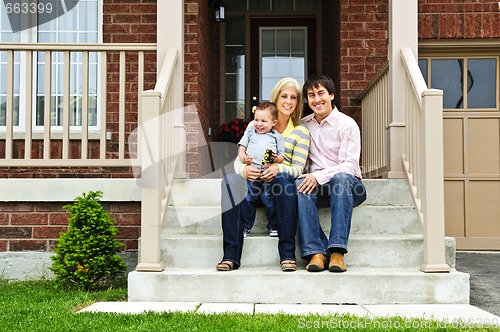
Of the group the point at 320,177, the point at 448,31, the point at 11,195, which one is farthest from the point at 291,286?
the point at 448,31

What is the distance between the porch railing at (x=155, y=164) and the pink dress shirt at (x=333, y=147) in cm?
104

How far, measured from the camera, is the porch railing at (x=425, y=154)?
13.2 feet

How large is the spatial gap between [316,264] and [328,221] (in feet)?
1.98

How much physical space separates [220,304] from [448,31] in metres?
4.05

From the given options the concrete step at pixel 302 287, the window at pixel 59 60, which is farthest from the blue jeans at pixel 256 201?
the window at pixel 59 60

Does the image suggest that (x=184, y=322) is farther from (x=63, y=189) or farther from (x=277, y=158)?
(x=63, y=189)

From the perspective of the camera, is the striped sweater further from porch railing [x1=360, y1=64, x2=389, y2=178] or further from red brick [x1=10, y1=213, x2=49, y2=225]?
red brick [x1=10, y1=213, x2=49, y2=225]

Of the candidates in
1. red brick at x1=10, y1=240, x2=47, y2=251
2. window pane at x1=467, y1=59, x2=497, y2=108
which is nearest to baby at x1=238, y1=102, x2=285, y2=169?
red brick at x1=10, y1=240, x2=47, y2=251

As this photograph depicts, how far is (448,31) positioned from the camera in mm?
6363

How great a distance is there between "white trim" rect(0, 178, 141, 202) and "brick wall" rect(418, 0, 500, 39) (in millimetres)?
3415

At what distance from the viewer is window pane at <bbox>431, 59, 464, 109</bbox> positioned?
6.51 meters

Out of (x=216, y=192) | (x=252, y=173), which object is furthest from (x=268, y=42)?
(x=252, y=173)

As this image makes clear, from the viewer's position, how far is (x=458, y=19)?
20.9ft

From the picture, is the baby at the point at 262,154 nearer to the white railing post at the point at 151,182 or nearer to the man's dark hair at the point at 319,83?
the man's dark hair at the point at 319,83
